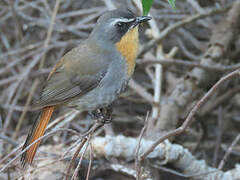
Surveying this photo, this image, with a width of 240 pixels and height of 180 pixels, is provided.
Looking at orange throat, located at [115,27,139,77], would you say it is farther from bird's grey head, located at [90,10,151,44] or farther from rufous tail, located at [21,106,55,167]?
rufous tail, located at [21,106,55,167]

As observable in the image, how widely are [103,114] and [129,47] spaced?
54 cm

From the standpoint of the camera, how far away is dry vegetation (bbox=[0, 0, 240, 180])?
3.28 metres

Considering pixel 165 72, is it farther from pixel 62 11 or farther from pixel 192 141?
pixel 62 11

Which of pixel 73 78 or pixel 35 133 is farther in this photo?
pixel 73 78

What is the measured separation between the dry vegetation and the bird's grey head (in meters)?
0.86

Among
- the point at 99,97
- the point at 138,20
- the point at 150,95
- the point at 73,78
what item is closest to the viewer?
the point at 138,20

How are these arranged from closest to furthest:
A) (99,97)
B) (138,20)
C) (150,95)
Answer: (138,20) → (99,97) → (150,95)

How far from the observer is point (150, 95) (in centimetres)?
418

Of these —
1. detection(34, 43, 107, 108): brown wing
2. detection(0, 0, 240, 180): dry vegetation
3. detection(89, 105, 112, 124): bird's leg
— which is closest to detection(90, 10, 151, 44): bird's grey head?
detection(34, 43, 107, 108): brown wing

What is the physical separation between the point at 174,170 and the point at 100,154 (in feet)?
2.15

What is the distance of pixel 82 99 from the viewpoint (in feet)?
9.55

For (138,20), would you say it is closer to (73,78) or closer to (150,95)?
(73,78)

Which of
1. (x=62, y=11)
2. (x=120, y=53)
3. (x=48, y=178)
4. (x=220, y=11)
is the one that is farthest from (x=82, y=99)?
(x=62, y=11)

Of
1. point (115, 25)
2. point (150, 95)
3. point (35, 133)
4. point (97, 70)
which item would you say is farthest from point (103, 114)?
point (150, 95)
